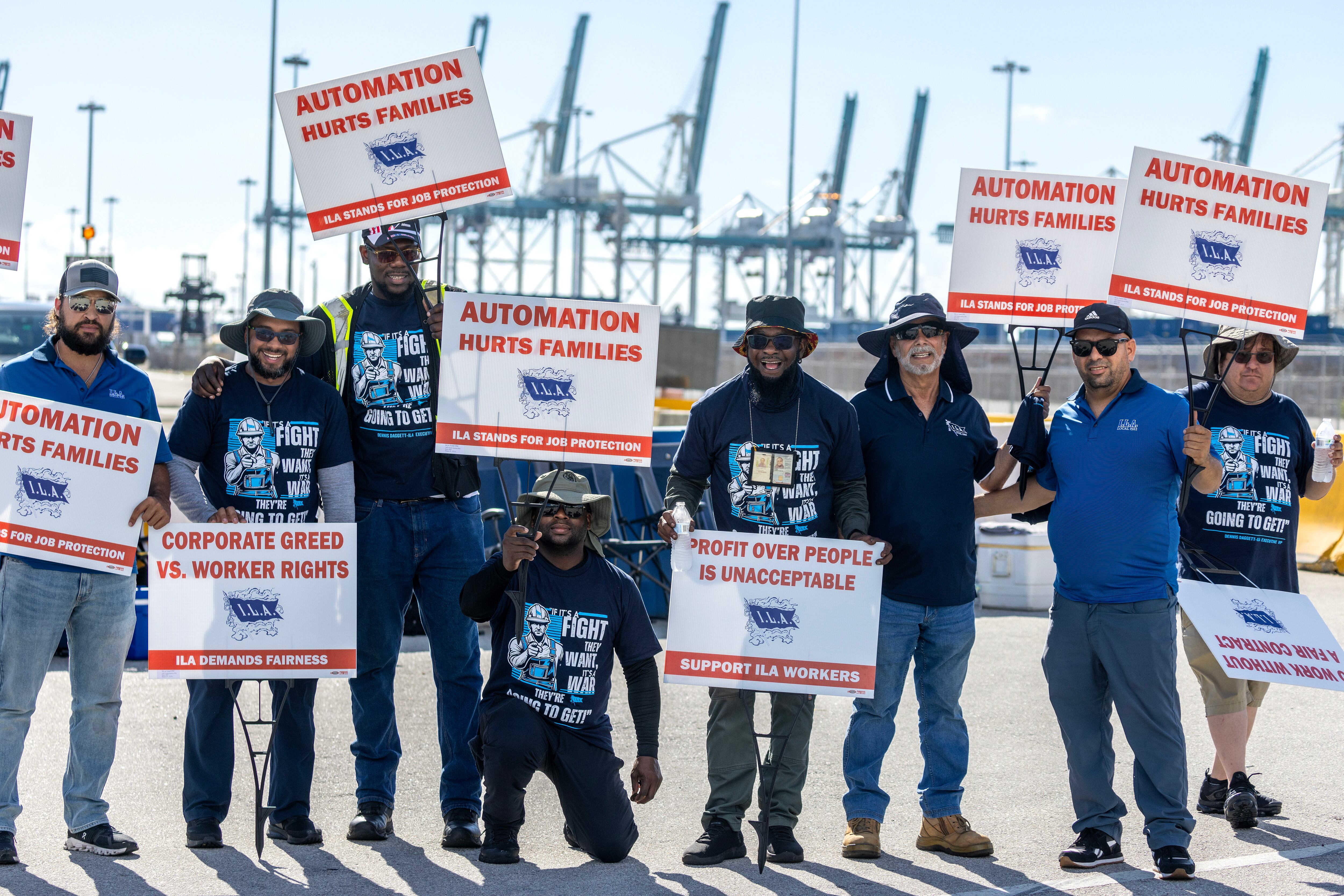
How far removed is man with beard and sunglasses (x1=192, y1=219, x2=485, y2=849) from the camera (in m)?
5.17

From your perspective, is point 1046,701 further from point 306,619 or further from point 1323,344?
point 1323,344

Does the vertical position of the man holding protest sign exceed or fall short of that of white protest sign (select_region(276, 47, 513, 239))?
it falls short

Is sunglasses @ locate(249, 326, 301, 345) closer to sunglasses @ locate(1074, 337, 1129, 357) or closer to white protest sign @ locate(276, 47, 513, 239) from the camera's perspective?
white protest sign @ locate(276, 47, 513, 239)

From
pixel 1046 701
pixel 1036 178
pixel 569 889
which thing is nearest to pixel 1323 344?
pixel 1046 701

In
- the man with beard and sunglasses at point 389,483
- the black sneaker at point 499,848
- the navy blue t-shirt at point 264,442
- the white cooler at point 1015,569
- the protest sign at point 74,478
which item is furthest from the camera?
the white cooler at point 1015,569

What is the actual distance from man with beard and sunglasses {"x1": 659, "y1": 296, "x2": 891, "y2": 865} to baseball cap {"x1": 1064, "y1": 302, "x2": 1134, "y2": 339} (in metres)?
0.86

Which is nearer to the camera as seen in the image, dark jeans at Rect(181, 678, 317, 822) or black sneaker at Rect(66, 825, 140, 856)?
black sneaker at Rect(66, 825, 140, 856)

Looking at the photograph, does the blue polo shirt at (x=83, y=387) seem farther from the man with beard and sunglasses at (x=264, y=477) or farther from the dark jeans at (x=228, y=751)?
the dark jeans at (x=228, y=751)

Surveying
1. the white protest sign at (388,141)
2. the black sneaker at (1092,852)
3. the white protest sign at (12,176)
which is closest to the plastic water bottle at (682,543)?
the white protest sign at (388,141)

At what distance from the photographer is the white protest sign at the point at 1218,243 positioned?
5344 millimetres

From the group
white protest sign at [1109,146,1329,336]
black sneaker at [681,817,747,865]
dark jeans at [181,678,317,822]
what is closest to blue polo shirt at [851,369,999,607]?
white protest sign at [1109,146,1329,336]

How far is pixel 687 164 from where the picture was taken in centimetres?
8219

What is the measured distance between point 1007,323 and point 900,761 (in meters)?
2.12

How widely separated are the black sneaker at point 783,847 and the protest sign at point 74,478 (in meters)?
2.42
